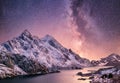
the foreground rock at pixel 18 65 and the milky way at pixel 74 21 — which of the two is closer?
Answer: the milky way at pixel 74 21

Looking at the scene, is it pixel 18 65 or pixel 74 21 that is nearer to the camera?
pixel 74 21

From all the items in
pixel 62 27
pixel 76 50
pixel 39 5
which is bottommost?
pixel 76 50

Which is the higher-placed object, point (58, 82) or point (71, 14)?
point (71, 14)

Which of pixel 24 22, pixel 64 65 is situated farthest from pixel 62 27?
pixel 64 65

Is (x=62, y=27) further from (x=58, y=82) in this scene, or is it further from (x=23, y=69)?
(x=23, y=69)

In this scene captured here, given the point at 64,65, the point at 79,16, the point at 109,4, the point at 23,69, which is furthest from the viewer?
the point at 64,65

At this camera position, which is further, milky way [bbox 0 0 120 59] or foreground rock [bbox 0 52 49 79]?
foreground rock [bbox 0 52 49 79]

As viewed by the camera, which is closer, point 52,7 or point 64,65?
point 52,7

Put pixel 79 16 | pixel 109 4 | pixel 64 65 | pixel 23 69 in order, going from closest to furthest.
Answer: pixel 109 4 < pixel 79 16 < pixel 23 69 < pixel 64 65
